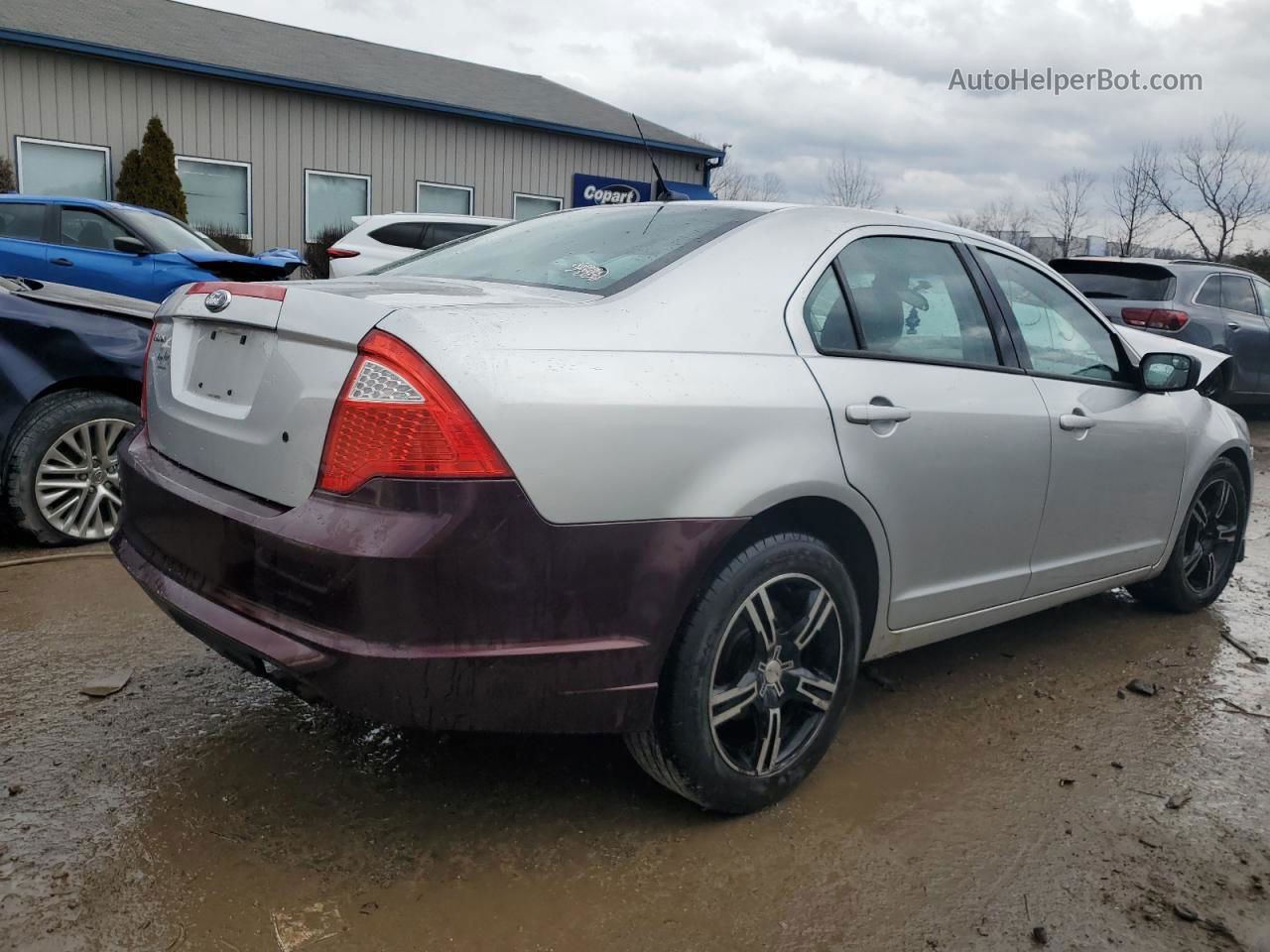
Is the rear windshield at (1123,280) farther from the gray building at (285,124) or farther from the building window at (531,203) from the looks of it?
the gray building at (285,124)

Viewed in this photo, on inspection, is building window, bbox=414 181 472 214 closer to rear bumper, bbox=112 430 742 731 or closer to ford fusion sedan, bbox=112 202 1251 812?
ford fusion sedan, bbox=112 202 1251 812

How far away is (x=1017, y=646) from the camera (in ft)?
14.0

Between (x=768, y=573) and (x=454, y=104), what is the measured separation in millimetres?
16507

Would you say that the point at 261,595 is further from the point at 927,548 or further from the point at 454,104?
the point at 454,104

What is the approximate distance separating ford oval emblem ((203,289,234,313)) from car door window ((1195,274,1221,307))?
985 cm

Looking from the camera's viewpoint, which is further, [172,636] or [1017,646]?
[1017,646]

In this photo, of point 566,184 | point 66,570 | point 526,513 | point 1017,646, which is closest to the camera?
point 526,513

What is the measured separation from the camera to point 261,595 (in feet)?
7.68

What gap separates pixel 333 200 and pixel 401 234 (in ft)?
17.2

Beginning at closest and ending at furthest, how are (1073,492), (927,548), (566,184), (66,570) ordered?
(927,548)
(1073,492)
(66,570)
(566,184)

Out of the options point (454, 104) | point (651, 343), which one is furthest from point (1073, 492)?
point (454, 104)

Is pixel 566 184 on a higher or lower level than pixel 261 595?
higher

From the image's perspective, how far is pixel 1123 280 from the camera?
9992 mm

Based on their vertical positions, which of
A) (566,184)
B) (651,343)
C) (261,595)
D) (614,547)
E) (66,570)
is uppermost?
(566,184)
